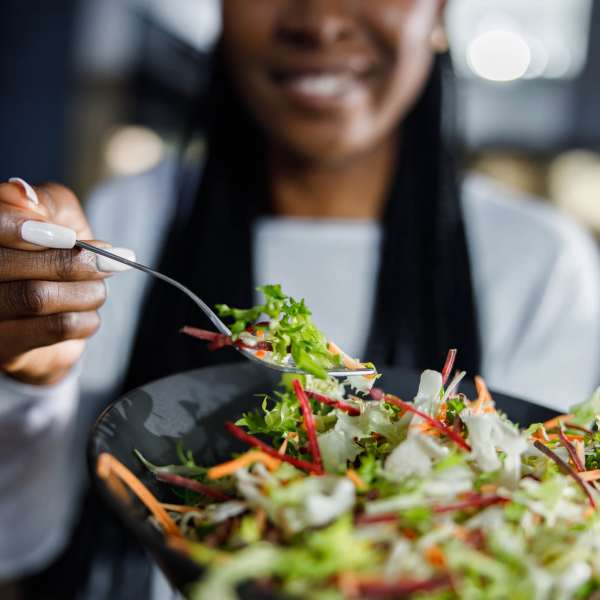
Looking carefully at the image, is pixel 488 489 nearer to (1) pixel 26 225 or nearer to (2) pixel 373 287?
(1) pixel 26 225

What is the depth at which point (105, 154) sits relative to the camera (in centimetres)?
472

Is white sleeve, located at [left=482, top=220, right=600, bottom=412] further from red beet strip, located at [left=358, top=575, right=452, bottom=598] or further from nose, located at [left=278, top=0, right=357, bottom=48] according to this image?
red beet strip, located at [left=358, top=575, right=452, bottom=598]

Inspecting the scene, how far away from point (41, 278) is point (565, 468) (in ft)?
1.75

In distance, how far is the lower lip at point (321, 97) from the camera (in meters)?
1.50

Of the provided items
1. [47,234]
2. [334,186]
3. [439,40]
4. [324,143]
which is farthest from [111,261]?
[439,40]

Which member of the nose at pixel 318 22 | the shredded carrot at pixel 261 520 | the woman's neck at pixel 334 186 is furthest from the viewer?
the woman's neck at pixel 334 186

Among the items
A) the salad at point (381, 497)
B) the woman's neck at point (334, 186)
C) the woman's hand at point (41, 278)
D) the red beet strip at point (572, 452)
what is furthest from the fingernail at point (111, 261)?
the woman's neck at point (334, 186)

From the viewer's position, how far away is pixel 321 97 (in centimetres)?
151

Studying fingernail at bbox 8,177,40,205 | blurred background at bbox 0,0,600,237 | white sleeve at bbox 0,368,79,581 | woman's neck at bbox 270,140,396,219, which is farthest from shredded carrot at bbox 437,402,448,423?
blurred background at bbox 0,0,600,237

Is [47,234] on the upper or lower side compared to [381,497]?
upper

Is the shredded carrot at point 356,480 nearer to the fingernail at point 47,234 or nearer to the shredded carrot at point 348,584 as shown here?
the shredded carrot at point 348,584

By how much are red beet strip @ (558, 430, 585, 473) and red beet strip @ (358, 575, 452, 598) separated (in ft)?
0.83

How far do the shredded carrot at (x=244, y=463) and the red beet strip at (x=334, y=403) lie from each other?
0.11 metres

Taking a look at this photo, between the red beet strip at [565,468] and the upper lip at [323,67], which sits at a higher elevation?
the upper lip at [323,67]
